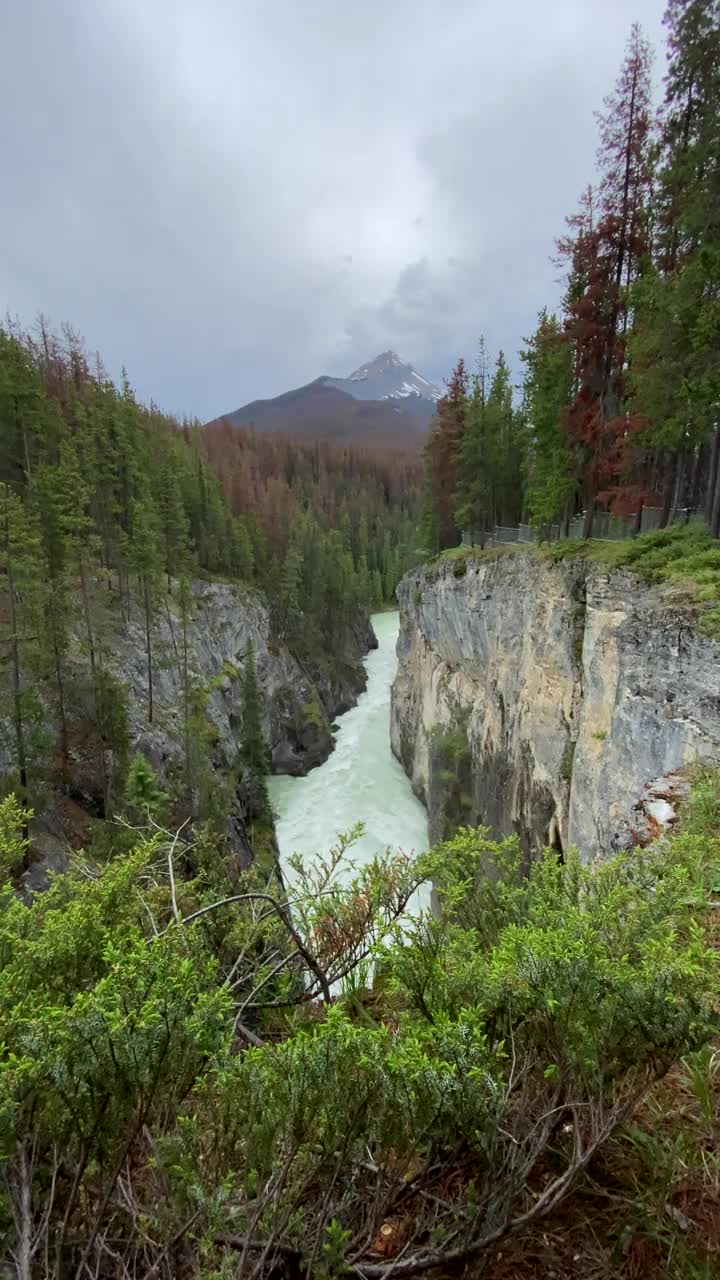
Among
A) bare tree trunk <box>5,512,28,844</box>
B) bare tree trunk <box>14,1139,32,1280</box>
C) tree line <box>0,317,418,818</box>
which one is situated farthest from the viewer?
tree line <box>0,317,418,818</box>

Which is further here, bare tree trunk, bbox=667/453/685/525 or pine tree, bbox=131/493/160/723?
pine tree, bbox=131/493/160/723

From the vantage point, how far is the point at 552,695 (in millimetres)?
15766

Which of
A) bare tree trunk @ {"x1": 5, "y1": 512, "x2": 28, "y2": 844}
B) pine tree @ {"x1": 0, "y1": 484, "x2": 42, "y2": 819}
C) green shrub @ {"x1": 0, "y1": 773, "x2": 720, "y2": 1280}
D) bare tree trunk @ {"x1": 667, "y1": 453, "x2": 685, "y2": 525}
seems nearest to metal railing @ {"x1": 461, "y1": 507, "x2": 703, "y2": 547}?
bare tree trunk @ {"x1": 667, "y1": 453, "x2": 685, "y2": 525}

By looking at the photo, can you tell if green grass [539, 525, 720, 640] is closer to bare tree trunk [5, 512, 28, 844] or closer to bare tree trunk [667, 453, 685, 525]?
bare tree trunk [667, 453, 685, 525]

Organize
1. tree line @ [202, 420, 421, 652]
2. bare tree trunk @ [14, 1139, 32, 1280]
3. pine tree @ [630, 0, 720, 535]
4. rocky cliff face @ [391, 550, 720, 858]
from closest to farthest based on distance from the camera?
bare tree trunk @ [14, 1139, 32, 1280], rocky cliff face @ [391, 550, 720, 858], pine tree @ [630, 0, 720, 535], tree line @ [202, 420, 421, 652]

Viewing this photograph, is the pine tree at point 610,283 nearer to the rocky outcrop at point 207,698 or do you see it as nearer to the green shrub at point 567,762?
the green shrub at point 567,762

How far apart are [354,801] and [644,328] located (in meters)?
25.7

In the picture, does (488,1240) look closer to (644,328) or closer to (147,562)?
(644,328)

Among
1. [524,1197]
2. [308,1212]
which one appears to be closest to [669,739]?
[524,1197]

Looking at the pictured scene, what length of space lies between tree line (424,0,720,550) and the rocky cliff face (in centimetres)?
346

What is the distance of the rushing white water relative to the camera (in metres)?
26.8

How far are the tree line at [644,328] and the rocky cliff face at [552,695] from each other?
11.3 feet

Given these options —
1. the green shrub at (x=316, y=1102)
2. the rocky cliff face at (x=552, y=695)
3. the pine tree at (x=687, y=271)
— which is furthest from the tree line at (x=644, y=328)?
the green shrub at (x=316, y=1102)

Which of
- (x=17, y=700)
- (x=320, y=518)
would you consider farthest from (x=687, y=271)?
(x=320, y=518)
